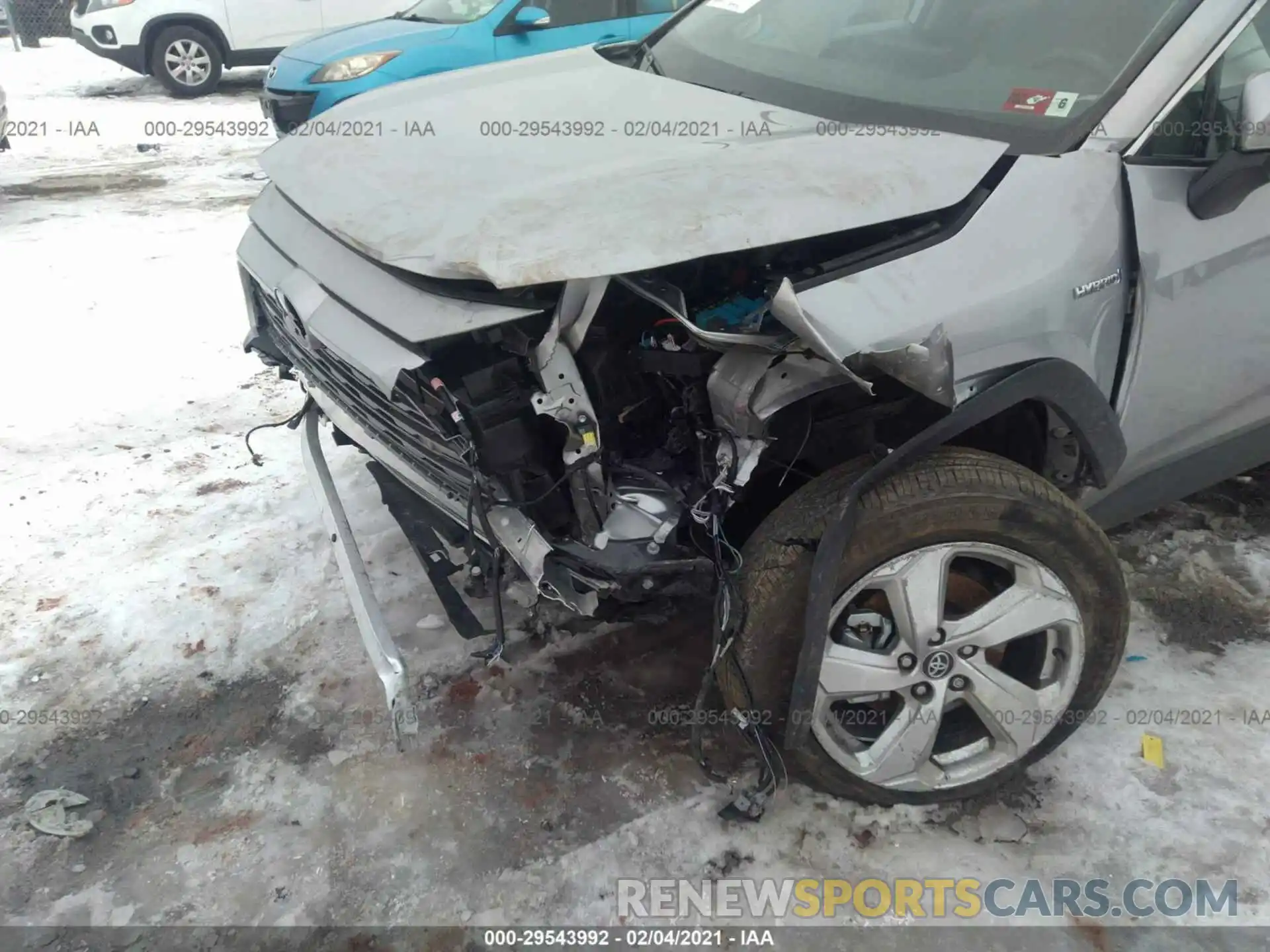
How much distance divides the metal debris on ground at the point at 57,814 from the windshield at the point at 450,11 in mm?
5995

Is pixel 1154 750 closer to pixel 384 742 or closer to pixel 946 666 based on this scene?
pixel 946 666

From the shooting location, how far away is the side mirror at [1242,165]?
1895 millimetres

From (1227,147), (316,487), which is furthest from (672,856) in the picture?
(1227,147)

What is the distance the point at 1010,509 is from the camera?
194 centimetres

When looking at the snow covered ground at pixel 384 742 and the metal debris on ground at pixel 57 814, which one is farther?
the metal debris on ground at pixel 57 814

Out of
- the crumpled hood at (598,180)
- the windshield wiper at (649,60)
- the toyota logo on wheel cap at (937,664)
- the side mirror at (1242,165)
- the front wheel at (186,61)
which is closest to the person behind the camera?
the crumpled hood at (598,180)

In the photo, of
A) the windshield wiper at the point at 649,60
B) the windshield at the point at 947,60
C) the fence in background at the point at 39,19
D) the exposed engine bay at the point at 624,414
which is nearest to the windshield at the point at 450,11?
the windshield wiper at the point at 649,60

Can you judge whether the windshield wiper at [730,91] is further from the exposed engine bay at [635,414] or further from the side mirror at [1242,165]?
the side mirror at [1242,165]

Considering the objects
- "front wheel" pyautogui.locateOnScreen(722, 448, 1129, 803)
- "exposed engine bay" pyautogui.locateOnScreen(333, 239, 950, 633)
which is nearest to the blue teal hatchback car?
"exposed engine bay" pyautogui.locateOnScreen(333, 239, 950, 633)

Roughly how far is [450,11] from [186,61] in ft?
16.8

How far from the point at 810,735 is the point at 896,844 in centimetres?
39

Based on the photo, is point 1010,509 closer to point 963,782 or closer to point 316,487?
point 963,782

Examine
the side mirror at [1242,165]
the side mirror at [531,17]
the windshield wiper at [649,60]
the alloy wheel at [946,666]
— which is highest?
the side mirror at [531,17]

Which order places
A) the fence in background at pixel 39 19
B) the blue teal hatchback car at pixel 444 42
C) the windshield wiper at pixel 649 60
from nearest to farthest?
1. the windshield wiper at pixel 649 60
2. the blue teal hatchback car at pixel 444 42
3. the fence in background at pixel 39 19
